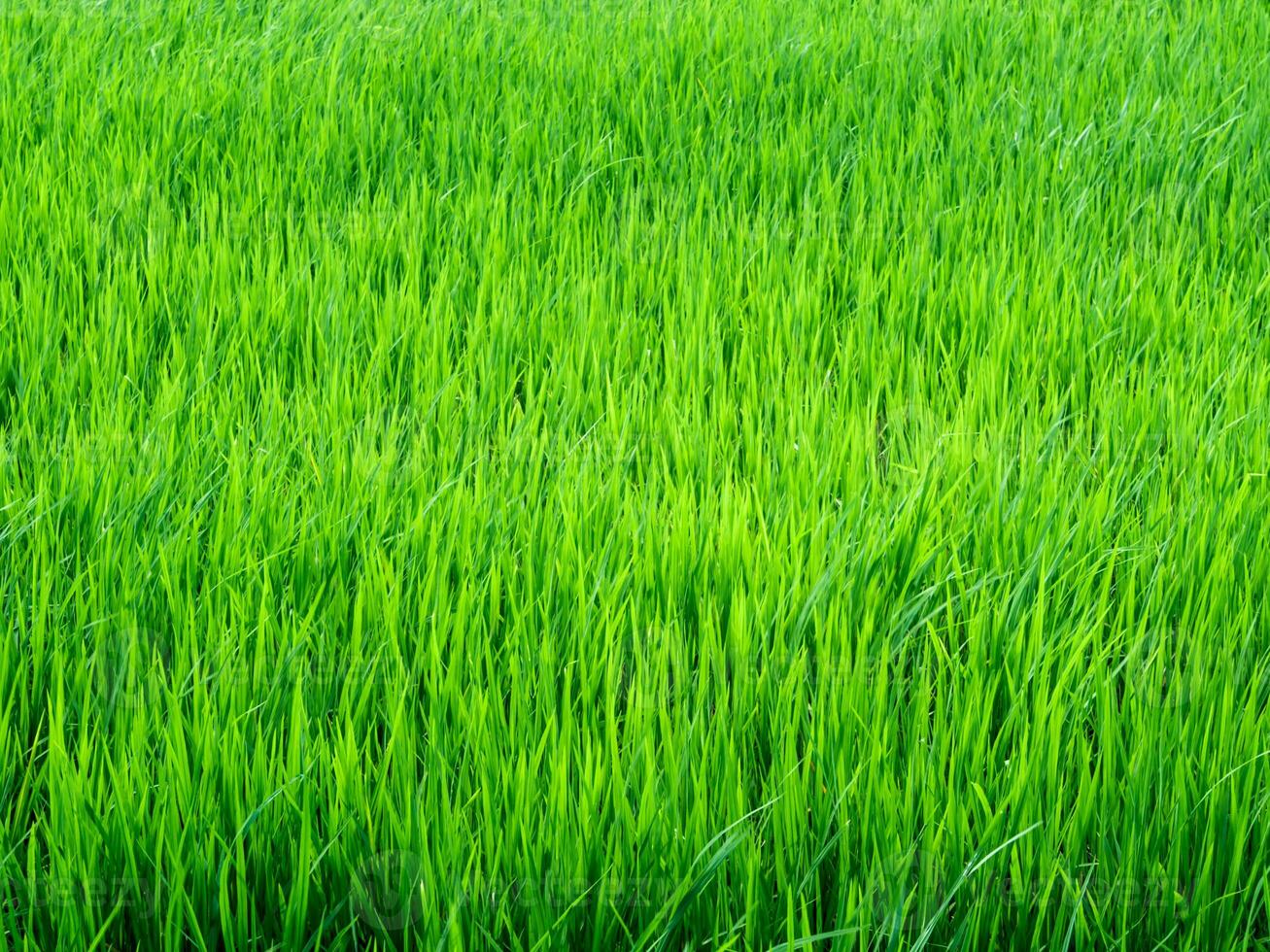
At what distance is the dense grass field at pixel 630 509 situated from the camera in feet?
3.59

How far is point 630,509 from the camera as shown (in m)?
1.54

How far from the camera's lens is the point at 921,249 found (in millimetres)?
2408

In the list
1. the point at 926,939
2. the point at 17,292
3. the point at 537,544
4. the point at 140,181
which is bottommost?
the point at 926,939

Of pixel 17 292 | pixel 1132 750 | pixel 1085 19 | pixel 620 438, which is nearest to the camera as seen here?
pixel 1132 750

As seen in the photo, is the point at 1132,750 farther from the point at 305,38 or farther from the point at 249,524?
the point at 305,38

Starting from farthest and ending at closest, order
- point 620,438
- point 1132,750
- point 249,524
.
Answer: point 620,438 → point 249,524 → point 1132,750

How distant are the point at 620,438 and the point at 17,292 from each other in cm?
131

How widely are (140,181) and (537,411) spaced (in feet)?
4.44

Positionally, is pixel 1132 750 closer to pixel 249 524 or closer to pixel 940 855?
pixel 940 855

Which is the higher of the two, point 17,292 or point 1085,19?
point 1085,19

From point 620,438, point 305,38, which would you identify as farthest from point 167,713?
point 305,38

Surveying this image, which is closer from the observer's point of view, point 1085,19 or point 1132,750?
point 1132,750

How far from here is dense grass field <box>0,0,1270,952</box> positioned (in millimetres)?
1094

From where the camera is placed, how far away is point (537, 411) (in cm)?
184
